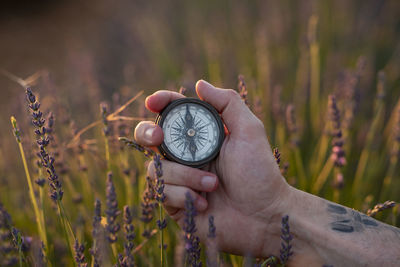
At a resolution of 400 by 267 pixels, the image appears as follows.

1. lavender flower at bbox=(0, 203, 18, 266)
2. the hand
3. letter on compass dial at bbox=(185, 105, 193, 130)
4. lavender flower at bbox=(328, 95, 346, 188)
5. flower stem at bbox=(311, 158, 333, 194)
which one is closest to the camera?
lavender flower at bbox=(0, 203, 18, 266)

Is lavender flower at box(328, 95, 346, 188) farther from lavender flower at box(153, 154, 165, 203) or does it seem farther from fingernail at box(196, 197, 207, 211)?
lavender flower at box(153, 154, 165, 203)

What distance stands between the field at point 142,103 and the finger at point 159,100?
8cm

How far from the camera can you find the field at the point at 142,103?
175 centimetres

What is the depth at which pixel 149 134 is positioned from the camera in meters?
1.77

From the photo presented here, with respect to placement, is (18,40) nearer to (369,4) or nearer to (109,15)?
(109,15)

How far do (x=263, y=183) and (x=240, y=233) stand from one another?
303 mm

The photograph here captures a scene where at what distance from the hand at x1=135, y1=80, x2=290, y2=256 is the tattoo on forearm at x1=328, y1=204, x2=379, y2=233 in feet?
0.89

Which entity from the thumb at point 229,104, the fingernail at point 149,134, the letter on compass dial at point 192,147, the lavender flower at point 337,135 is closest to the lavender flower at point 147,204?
the fingernail at point 149,134

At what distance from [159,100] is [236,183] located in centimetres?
61

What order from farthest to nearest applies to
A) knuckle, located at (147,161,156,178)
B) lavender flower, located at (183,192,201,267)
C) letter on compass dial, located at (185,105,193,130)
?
letter on compass dial, located at (185,105,193,130) → knuckle, located at (147,161,156,178) → lavender flower, located at (183,192,201,267)

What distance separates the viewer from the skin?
1.73 m

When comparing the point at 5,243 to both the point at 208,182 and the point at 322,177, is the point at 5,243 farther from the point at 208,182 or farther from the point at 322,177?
the point at 322,177

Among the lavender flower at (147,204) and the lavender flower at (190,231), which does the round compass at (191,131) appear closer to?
the lavender flower at (147,204)

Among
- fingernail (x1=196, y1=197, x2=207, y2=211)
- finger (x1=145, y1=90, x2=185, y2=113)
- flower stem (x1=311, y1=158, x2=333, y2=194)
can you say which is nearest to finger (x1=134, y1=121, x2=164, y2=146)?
finger (x1=145, y1=90, x2=185, y2=113)
